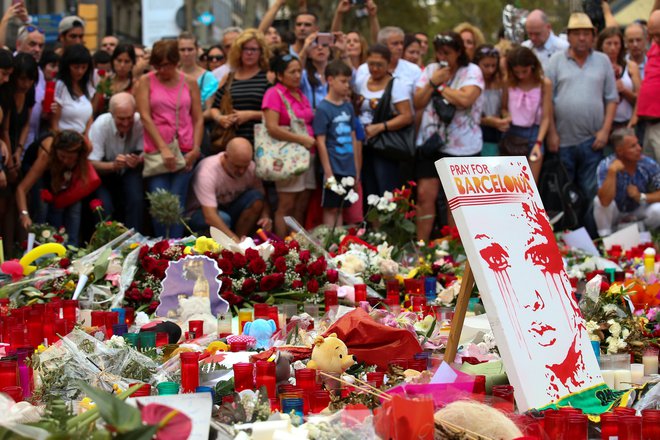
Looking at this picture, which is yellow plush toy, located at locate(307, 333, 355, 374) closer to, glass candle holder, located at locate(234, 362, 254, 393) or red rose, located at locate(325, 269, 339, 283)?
glass candle holder, located at locate(234, 362, 254, 393)

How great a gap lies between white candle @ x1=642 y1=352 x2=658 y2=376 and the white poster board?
14.8 m

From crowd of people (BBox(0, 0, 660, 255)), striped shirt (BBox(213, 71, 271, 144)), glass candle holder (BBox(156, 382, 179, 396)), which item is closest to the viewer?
glass candle holder (BBox(156, 382, 179, 396))

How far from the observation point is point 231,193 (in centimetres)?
895

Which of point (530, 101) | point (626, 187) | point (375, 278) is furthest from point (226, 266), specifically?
point (626, 187)

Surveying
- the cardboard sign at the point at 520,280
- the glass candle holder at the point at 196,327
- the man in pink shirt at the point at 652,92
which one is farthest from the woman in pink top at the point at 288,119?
the cardboard sign at the point at 520,280

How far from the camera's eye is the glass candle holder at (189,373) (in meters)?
4.01

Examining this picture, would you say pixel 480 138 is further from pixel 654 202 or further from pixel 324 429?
pixel 324 429

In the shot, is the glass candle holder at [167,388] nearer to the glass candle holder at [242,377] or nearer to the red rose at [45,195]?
the glass candle holder at [242,377]

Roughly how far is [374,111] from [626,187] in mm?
2259

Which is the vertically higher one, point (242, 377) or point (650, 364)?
point (242, 377)

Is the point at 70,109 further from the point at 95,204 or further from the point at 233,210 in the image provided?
the point at 233,210

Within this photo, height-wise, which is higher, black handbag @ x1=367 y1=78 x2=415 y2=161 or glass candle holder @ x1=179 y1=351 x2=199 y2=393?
glass candle holder @ x1=179 y1=351 x2=199 y2=393

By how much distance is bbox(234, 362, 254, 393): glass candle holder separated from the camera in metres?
3.93

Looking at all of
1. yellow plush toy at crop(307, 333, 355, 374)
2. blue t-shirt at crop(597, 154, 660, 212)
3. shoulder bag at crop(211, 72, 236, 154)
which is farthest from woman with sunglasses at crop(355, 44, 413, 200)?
yellow plush toy at crop(307, 333, 355, 374)
